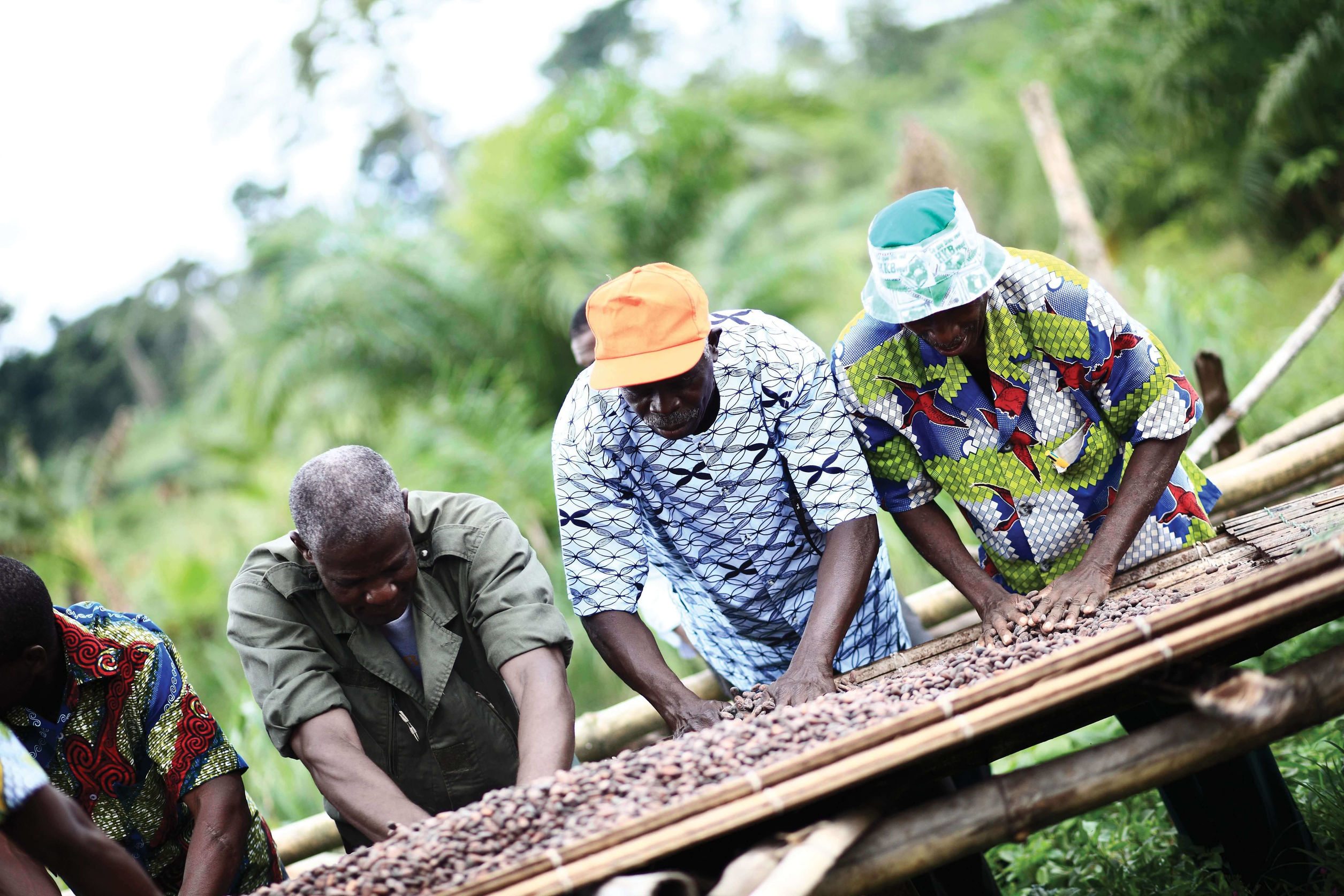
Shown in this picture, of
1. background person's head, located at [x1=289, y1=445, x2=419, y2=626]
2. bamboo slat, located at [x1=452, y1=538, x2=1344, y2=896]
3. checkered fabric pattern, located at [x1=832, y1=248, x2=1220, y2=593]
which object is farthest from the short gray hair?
checkered fabric pattern, located at [x1=832, y1=248, x2=1220, y2=593]

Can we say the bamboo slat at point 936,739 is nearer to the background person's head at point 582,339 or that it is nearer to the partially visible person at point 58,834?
the partially visible person at point 58,834

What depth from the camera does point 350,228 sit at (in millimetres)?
8508

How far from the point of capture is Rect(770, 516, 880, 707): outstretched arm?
2.38 meters

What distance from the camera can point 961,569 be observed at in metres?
2.66

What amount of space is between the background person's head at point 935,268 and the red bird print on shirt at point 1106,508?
577mm

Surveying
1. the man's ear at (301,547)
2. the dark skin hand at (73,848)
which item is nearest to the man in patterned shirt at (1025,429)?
the man's ear at (301,547)

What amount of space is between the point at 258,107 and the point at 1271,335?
1085 centimetres

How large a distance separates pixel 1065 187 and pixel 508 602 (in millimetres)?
5411

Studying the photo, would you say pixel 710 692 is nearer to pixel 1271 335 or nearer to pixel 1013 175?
pixel 1271 335

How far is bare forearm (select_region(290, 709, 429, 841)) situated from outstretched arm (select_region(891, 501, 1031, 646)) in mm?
1353

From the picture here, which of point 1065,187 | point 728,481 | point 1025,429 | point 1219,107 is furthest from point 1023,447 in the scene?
point 1219,107

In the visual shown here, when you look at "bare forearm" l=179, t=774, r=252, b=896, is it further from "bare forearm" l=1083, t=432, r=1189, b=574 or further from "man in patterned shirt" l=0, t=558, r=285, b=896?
"bare forearm" l=1083, t=432, r=1189, b=574

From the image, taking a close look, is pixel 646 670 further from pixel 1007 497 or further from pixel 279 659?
pixel 1007 497

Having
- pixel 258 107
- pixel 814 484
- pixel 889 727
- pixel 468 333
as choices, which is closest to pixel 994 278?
pixel 814 484
